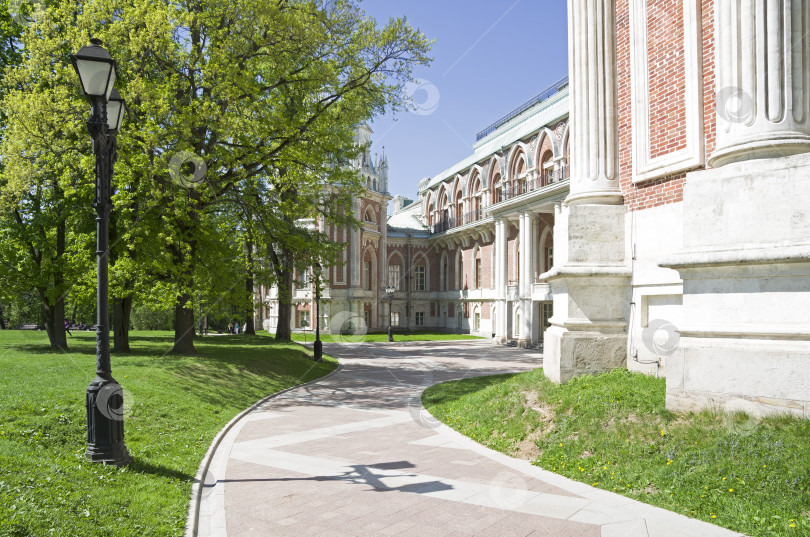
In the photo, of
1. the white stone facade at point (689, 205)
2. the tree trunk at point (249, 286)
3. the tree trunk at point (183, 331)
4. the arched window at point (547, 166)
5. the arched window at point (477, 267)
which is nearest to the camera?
the white stone facade at point (689, 205)

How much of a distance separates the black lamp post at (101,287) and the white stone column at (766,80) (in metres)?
7.45

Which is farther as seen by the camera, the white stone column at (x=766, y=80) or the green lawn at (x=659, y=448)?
the white stone column at (x=766, y=80)

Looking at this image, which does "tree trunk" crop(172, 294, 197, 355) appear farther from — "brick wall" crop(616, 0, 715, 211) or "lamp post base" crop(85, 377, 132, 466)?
"brick wall" crop(616, 0, 715, 211)

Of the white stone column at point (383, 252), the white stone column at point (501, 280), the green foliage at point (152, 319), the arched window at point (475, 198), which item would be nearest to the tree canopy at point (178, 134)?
the white stone column at point (501, 280)

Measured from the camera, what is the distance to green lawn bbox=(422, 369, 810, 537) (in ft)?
16.1

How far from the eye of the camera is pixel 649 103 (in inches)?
347

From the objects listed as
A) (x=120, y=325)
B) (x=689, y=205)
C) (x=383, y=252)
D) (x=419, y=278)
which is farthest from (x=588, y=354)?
(x=419, y=278)

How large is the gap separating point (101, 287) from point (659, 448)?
6774mm

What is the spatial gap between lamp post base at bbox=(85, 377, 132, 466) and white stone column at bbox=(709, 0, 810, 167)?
26.3ft

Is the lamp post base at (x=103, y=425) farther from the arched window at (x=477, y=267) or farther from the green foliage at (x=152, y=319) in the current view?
the green foliage at (x=152, y=319)

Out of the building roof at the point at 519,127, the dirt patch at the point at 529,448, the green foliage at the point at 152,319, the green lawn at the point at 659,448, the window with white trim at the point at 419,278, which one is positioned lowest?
the green foliage at the point at 152,319

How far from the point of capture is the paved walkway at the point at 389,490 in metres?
5.06

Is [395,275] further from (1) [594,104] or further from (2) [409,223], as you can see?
(1) [594,104]

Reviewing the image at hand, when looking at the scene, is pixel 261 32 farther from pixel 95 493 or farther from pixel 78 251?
pixel 95 493
